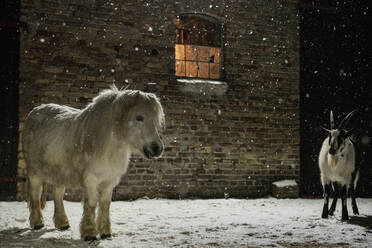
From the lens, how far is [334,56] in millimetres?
9883

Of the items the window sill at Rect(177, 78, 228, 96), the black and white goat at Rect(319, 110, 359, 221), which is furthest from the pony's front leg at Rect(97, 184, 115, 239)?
the window sill at Rect(177, 78, 228, 96)

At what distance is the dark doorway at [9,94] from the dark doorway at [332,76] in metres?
6.61

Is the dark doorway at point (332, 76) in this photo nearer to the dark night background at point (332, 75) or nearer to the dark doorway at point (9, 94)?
the dark night background at point (332, 75)

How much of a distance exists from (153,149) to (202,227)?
5.56 feet

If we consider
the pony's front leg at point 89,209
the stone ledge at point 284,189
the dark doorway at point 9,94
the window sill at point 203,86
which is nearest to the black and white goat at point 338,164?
the stone ledge at point 284,189

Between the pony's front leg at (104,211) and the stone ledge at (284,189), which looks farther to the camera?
the stone ledge at (284,189)

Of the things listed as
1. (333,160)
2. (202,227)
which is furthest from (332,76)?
(202,227)

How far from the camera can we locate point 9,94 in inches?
287

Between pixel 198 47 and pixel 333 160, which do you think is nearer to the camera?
pixel 333 160

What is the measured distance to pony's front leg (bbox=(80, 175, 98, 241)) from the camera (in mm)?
3893

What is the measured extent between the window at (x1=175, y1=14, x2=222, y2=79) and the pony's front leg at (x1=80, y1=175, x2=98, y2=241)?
17.0ft

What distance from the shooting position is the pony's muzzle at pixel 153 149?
3842 millimetres

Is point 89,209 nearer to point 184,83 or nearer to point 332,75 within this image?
point 184,83

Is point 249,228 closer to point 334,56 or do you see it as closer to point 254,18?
point 254,18
